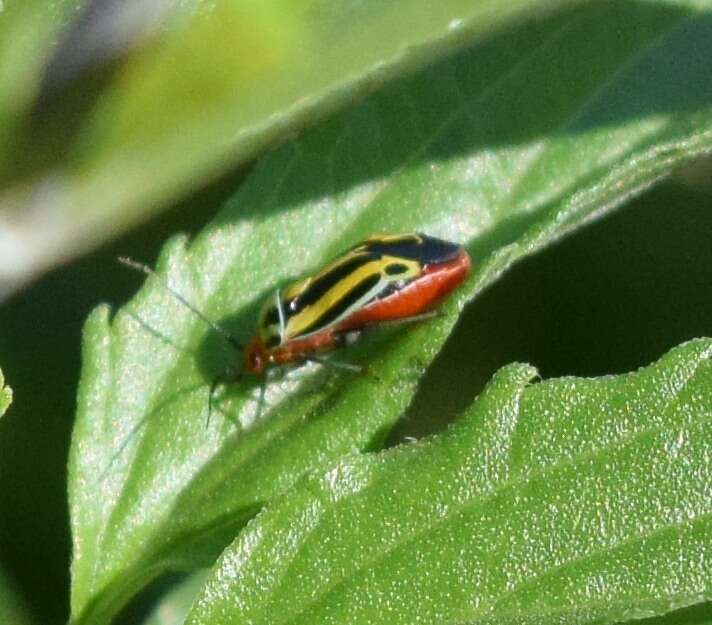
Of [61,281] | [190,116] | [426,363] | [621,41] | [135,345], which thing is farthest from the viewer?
[61,281]

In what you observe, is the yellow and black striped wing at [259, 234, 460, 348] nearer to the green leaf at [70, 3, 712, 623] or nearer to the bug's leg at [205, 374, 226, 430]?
the green leaf at [70, 3, 712, 623]

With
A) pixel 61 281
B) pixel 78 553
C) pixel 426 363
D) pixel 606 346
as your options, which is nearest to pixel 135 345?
pixel 78 553

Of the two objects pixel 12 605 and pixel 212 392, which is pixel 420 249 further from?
pixel 12 605

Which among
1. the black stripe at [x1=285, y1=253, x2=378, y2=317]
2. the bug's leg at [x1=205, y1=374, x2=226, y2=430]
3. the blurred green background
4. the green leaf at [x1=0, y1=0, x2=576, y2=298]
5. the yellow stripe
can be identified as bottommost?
the blurred green background

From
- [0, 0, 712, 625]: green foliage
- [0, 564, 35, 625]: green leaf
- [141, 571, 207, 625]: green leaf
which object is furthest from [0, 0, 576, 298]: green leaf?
[0, 564, 35, 625]: green leaf

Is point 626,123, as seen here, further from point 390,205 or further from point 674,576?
point 674,576

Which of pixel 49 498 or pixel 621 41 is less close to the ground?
pixel 621 41
